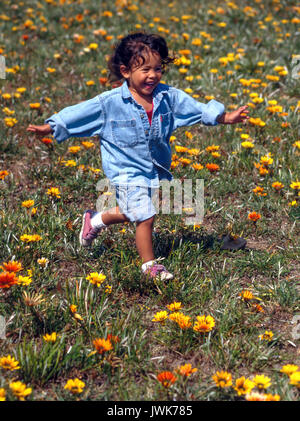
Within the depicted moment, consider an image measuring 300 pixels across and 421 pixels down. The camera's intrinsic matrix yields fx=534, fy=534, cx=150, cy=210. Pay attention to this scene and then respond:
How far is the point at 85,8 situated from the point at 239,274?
6367 mm

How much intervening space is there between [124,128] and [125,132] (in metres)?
0.03

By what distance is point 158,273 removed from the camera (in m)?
3.26

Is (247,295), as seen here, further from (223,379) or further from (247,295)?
(223,379)

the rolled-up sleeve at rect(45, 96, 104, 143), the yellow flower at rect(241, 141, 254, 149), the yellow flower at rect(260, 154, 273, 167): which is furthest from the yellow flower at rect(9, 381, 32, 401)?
the yellow flower at rect(241, 141, 254, 149)

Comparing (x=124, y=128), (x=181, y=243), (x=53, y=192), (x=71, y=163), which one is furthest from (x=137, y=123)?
(x=71, y=163)

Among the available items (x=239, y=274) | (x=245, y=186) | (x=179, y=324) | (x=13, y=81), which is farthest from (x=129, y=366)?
(x=13, y=81)

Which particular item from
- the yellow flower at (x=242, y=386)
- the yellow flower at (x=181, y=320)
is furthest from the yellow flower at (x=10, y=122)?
the yellow flower at (x=242, y=386)

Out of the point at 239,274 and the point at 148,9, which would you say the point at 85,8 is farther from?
the point at 239,274

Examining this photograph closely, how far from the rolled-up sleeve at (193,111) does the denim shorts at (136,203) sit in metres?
0.58

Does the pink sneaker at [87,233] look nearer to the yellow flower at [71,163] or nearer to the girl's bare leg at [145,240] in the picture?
the girl's bare leg at [145,240]

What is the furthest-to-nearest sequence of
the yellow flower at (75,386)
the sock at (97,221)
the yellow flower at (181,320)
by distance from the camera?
the sock at (97,221), the yellow flower at (181,320), the yellow flower at (75,386)

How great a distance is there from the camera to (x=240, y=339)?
2.89 m

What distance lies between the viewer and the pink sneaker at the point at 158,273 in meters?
3.25

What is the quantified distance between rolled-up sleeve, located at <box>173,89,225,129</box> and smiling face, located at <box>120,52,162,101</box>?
9.6 inches
